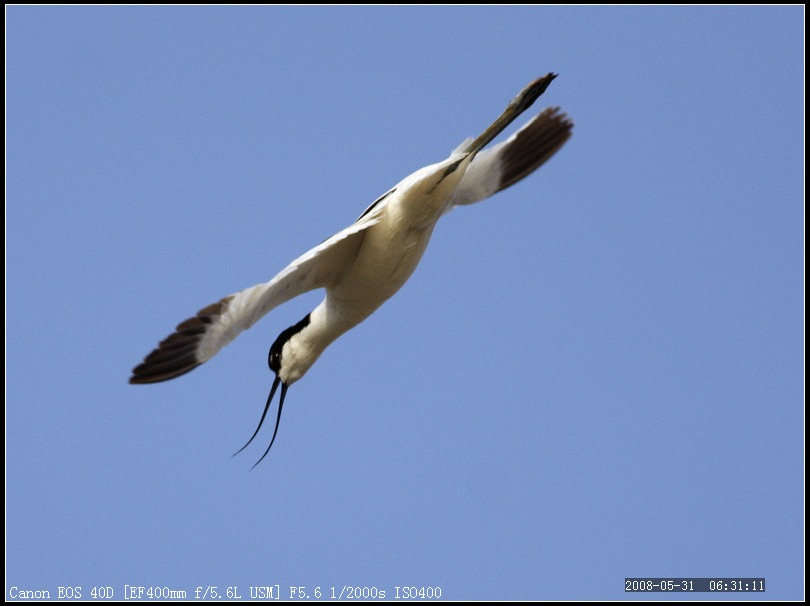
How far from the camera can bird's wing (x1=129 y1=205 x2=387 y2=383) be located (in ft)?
20.8

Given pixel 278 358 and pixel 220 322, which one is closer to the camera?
pixel 220 322

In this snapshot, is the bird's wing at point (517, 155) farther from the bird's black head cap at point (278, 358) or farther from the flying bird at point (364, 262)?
the bird's black head cap at point (278, 358)

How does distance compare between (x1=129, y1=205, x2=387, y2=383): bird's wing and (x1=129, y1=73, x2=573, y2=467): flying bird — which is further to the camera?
(x1=129, y1=73, x2=573, y2=467): flying bird

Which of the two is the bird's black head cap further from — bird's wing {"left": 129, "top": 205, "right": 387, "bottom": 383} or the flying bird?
bird's wing {"left": 129, "top": 205, "right": 387, "bottom": 383}

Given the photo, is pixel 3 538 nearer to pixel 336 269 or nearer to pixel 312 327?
pixel 312 327

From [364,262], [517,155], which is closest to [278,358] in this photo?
[364,262]

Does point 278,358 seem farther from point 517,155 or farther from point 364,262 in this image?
point 517,155

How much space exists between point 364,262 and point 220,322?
4.56ft

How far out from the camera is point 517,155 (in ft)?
27.6

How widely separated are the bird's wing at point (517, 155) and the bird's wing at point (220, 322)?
→ 1525mm

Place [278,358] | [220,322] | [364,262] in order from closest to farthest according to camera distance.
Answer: [220,322], [364,262], [278,358]

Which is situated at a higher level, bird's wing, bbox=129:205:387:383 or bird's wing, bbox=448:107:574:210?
bird's wing, bbox=448:107:574:210

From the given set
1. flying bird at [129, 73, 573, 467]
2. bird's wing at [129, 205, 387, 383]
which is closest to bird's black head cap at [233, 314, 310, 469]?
flying bird at [129, 73, 573, 467]

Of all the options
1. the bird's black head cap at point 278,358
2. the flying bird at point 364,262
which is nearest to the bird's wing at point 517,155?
the flying bird at point 364,262
